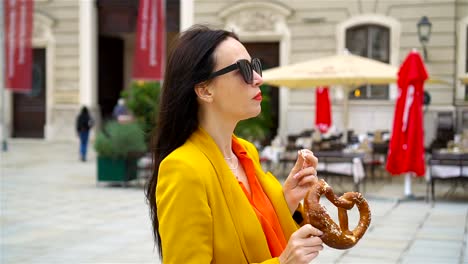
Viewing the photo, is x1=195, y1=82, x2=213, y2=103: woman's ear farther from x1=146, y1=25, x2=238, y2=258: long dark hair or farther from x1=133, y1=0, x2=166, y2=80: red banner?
x1=133, y1=0, x2=166, y2=80: red banner

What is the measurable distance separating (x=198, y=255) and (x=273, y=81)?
40.1ft

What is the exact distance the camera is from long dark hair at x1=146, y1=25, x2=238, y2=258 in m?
2.13

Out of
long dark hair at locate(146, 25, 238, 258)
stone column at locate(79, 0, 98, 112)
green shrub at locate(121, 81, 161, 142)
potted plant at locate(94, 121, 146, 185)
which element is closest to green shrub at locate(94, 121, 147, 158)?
potted plant at locate(94, 121, 146, 185)

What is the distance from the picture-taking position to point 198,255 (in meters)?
1.92

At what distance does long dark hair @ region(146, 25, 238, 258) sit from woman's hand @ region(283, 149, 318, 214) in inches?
17.4

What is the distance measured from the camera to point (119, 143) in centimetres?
1274

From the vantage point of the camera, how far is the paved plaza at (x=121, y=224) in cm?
680

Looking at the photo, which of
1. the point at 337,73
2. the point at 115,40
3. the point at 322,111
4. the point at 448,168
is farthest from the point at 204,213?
the point at 115,40

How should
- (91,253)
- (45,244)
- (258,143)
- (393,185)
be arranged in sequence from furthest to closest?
(258,143) < (393,185) < (45,244) < (91,253)

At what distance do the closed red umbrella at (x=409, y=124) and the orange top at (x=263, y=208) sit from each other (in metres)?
9.01

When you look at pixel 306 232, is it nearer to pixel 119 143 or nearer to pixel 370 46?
pixel 119 143

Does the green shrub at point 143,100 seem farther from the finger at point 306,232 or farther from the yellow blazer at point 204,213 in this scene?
the finger at point 306,232

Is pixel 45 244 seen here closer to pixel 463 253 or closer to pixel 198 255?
pixel 463 253

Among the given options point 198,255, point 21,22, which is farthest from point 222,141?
point 21,22
